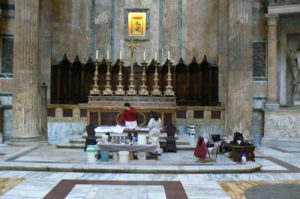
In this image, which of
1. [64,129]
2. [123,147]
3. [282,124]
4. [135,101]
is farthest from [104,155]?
[282,124]

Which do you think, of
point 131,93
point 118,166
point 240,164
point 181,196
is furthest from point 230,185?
point 131,93

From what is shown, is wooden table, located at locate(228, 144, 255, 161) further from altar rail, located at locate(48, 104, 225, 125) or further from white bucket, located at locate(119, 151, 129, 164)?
altar rail, located at locate(48, 104, 225, 125)

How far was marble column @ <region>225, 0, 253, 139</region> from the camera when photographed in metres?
15.5

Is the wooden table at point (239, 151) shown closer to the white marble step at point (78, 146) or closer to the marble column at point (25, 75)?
the white marble step at point (78, 146)

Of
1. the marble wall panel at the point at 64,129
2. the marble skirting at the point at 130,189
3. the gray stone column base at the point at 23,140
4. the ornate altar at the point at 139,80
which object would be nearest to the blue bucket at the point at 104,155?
the marble skirting at the point at 130,189

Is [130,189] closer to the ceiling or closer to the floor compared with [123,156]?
closer to the floor

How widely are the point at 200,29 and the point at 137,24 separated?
3261mm

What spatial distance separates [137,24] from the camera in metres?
20.7

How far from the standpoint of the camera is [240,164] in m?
11.1

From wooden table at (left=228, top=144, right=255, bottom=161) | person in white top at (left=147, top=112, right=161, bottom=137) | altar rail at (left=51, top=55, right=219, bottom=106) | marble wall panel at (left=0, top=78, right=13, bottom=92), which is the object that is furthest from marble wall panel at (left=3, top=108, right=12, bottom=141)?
wooden table at (left=228, top=144, right=255, bottom=161)

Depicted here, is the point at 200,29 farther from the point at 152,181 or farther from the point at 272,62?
the point at 152,181

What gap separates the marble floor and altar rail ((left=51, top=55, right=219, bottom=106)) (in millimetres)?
6665

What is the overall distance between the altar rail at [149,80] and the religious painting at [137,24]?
209 centimetres

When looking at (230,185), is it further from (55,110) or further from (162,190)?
(55,110)
